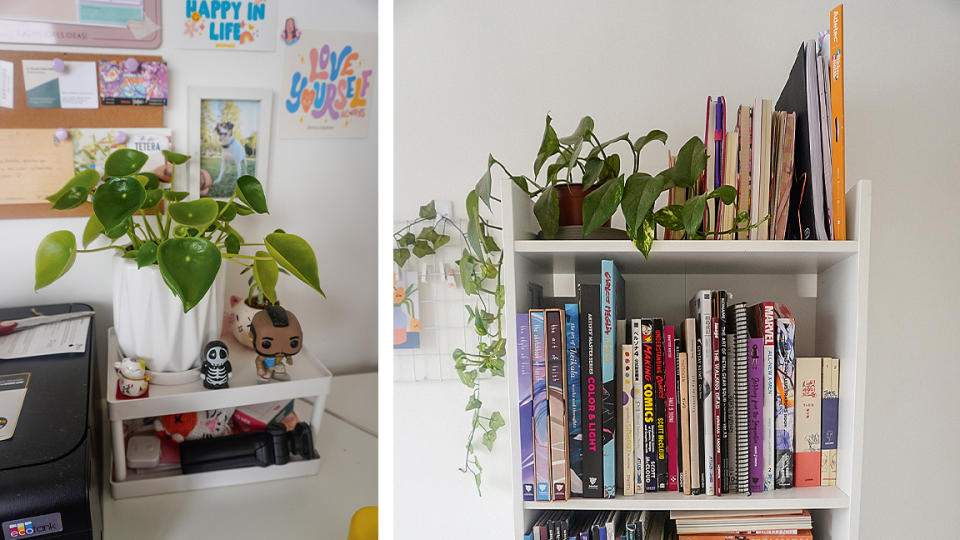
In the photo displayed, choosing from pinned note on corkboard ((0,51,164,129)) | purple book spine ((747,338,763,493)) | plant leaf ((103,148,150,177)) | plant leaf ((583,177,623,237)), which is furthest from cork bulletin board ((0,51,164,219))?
purple book spine ((747,338,763,493))

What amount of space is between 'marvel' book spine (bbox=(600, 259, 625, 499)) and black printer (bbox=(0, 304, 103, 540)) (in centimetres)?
56

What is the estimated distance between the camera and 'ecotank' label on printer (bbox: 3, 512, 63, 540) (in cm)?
68

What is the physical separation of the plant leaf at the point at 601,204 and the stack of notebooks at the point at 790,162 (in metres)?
0.11

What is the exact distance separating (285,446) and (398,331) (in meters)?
0.27

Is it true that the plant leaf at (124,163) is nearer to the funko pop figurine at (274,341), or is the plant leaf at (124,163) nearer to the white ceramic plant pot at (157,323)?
the white ceramic plant pot at (157,323)

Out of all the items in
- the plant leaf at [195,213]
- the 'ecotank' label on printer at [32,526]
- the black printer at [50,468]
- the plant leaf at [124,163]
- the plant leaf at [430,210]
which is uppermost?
the plant leaf at [124,163]

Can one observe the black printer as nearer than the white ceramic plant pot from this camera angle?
Yes

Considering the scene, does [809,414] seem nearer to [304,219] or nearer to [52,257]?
[304,219]

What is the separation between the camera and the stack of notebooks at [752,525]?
90cm

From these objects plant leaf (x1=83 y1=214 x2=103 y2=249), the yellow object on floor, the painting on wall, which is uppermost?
plant leaf (x1=83 y1=214 x2=103 y2=249)

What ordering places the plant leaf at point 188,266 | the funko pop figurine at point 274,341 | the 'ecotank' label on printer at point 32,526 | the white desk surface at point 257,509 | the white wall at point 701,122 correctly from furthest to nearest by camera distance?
the white wall at point 701,122
the funko pop figurine at point 274,341
the white desk surface at point 257,509
the plant leaf at point 188,266
the 'ecotank' label on printer at point 32,526

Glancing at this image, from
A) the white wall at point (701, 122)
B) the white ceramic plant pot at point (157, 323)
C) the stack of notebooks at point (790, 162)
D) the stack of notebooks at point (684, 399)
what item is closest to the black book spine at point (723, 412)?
the stack of notebooks at point (684, 399)

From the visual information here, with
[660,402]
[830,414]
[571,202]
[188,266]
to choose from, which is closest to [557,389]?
[660,402]

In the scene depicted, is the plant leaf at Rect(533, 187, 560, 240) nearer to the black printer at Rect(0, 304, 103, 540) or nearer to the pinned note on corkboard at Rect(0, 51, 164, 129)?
the black printer at Rect(0, 304, 103, 540)
